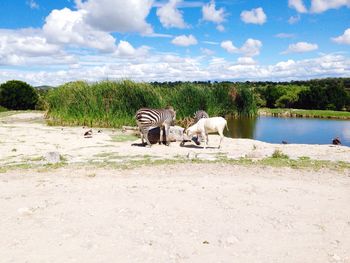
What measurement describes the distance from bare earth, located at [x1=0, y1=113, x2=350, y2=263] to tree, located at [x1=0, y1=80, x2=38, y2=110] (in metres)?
31.0

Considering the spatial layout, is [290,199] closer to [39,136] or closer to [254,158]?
[254,158]

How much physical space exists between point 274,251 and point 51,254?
2891mm

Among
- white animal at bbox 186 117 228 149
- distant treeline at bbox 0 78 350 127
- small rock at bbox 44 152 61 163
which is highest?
distant treeline at bbox 0 78 350 127

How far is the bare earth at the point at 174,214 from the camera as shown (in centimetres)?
523

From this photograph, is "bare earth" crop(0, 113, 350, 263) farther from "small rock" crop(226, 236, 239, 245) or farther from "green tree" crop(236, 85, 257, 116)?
"green tree" crop(236, 85, 257, 116)

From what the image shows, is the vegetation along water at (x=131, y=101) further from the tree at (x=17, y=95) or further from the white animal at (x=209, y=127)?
the tree at (x=17, y=95)

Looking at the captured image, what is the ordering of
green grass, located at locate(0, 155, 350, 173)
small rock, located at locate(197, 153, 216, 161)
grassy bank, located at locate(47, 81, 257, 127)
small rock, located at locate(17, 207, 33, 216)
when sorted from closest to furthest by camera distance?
small rock, located at locate(17, 207, 33, 216)
green grass, located at locate(0, 155, 350, 173)
small rock, located at locate(197, 153, 216, 161)
grassy bank, located at locate(47, 81, 257, 127)

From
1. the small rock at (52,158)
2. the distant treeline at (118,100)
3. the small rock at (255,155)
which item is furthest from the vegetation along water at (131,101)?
the small rock at (255,155)

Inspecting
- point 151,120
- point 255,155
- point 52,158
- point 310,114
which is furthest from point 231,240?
point 310,114

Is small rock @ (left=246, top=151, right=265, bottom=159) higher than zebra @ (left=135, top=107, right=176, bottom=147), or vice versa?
zebra @ (left=135, top=107, right=176, bottom=147)

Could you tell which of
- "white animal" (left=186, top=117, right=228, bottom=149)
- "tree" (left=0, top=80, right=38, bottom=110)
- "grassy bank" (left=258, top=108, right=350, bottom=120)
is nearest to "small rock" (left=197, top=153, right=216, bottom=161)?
"white animal" (left=186, top=117, right=228, bottom=149)

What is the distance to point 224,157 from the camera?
39.3 ft

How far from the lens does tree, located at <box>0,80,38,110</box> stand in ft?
130

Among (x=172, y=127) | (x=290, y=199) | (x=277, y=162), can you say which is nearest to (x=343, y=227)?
(x=290, y=199)
